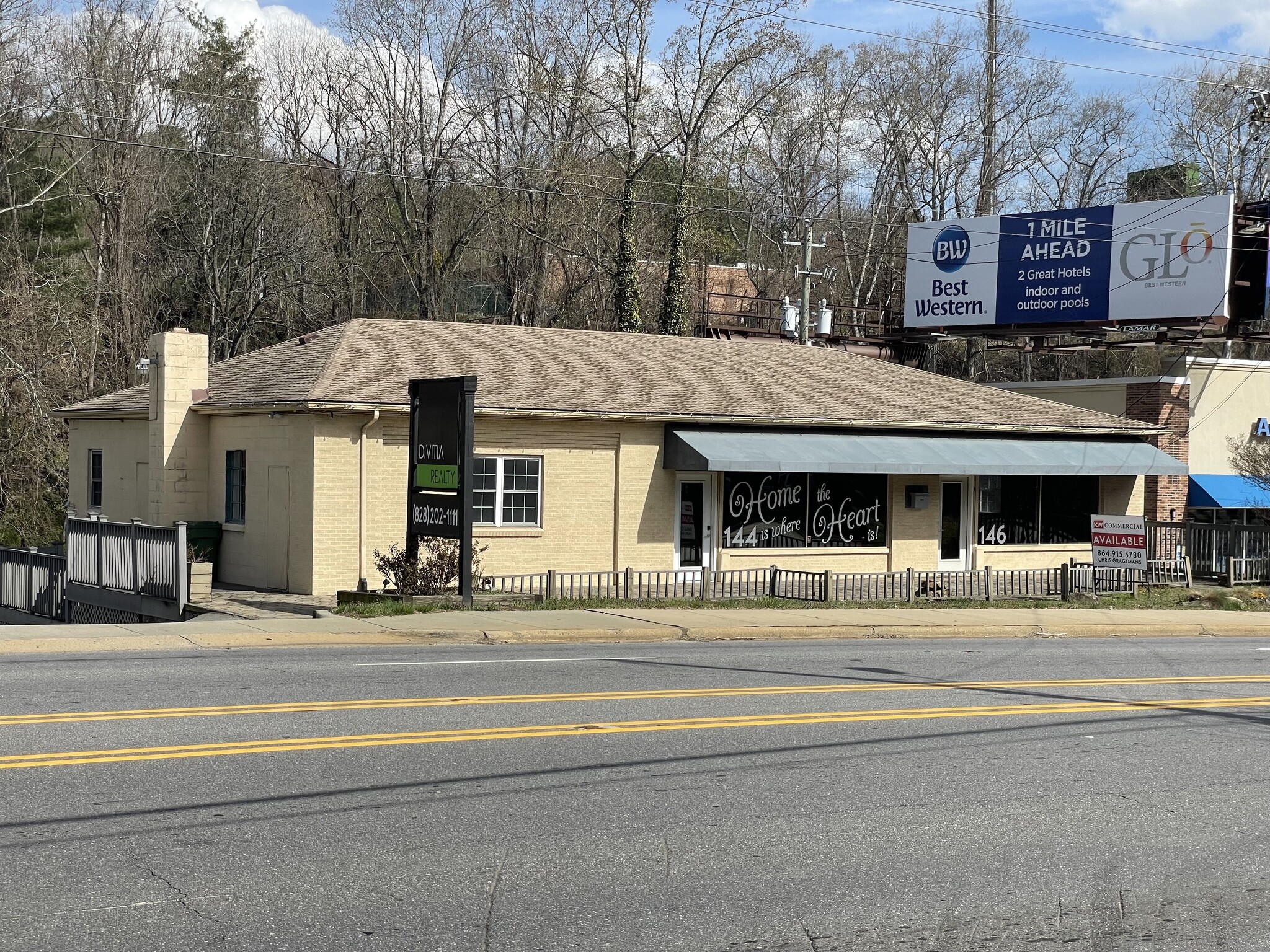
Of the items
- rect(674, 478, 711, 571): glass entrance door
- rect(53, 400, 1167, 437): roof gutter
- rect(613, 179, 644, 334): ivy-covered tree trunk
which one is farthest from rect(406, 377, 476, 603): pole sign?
rect(613, 179, 644, 334): ivy-covered tree trunk

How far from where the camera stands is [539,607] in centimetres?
1991

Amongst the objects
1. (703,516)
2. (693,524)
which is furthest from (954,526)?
(693,524)

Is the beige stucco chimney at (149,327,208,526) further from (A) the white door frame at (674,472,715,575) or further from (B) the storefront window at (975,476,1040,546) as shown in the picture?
(B) the storefront window at (975,476,1040,546)

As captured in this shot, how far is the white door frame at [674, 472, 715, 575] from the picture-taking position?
86.8ft

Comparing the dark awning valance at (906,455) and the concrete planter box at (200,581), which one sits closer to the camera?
the concrete planter box at (200,581)

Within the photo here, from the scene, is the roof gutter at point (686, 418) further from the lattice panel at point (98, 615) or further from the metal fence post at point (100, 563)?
the lattice panel at point (98, 615)

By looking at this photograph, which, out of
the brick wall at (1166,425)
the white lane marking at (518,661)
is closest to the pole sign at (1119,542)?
the brick wall at (1166,425)

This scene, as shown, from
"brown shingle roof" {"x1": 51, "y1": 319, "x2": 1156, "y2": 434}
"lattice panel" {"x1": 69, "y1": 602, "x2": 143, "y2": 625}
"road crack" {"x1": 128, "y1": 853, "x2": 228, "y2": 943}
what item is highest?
"brown shingle roof" {"x1": 51, "y1": 319, "x2": 1156, "y2": 434}

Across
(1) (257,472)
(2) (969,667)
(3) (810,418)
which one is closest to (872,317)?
(3) (810,418)

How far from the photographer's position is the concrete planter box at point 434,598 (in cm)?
1944

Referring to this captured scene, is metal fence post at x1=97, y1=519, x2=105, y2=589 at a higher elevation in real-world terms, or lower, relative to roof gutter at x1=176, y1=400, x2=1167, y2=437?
lower

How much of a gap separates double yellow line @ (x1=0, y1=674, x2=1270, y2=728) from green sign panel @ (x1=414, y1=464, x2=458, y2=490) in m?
7.95

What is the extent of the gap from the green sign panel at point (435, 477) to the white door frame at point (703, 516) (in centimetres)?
705

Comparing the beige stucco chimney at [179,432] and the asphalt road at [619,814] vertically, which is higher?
the beige stucco chimney at [179,432]
